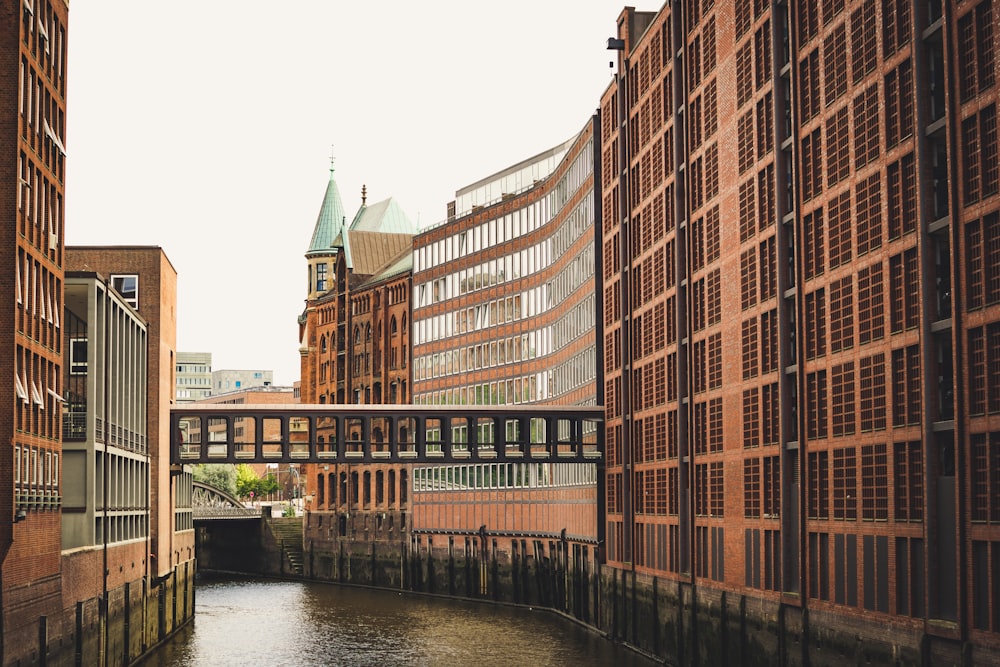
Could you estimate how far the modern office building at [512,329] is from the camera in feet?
298

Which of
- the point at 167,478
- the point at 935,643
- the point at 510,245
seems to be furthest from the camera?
the point at 510,245

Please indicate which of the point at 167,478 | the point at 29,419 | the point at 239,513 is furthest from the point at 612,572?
the point at 239,513

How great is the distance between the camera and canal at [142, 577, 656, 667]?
71.3 metres

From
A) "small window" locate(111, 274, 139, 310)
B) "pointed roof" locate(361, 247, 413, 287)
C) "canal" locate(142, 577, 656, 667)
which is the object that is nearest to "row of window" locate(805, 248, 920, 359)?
"canal" locate(142, 577, 656, 667)

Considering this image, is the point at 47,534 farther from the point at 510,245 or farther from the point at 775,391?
the point at 510,245

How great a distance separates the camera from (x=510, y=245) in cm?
11150

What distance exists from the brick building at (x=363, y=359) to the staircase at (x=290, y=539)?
233 centimetres

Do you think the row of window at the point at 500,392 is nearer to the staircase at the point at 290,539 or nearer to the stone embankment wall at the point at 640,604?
the stone embankment wall at the point at 640,604

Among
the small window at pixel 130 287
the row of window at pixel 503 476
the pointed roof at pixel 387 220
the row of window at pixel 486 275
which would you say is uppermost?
the pointed roof at pixel 387 220

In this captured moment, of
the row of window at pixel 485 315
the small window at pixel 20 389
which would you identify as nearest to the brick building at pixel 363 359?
the row of window at pixel 485 315

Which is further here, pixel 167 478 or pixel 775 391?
pixel 167 478

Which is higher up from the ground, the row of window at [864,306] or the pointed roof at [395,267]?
the pointed roof at [395,267]

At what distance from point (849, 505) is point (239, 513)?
365 feet

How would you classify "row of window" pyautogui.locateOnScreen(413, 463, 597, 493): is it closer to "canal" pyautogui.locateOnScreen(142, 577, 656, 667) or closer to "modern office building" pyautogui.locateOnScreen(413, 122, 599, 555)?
"modern office building" pyautogui.locateOnScreen(413, 122, 599, 555)
